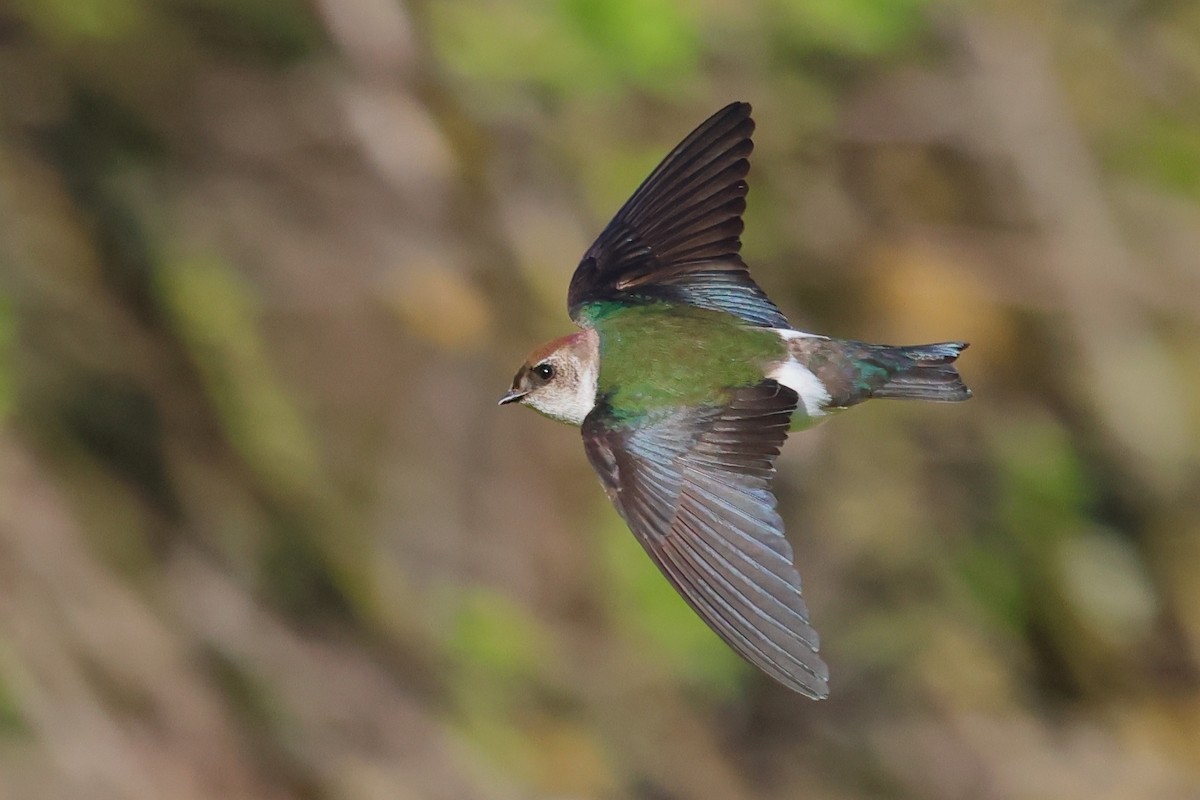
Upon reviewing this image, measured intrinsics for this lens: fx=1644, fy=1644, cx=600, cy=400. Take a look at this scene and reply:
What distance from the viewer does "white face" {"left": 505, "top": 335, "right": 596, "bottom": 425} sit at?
2727 millimetres

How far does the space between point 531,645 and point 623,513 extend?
347 centimetres

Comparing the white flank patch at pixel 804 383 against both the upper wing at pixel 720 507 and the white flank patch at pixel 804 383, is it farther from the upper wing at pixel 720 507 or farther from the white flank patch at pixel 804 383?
the upper wing at pixel 720 507

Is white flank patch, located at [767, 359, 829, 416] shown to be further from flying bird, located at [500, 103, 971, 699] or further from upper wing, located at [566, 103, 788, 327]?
upper wing, located at [566, 103, 788, 327]

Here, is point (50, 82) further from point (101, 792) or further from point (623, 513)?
point (623, 513)

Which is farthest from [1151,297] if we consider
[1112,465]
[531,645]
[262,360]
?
[262,360]

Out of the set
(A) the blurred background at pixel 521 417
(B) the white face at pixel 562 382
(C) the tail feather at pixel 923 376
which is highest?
(A) the blurred background at pixel 521 417

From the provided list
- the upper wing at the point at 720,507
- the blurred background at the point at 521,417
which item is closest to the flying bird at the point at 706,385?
the upper wing at the point at 720,507

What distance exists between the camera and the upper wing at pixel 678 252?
2.80 m

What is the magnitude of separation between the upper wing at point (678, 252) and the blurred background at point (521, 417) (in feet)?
5.96

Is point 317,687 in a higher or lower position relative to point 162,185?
lower

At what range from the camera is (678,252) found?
2.90 metres

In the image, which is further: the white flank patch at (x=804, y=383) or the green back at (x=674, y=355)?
the white flank patch at (x=804, y=383)

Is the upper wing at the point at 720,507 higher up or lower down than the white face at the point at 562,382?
lower down

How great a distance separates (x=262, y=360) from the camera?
5.75 metres
